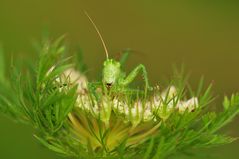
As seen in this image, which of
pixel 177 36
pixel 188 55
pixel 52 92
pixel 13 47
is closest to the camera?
pixel 52 92

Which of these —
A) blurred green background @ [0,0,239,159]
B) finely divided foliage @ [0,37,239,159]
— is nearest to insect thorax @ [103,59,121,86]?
finely divided foliage @ [0,37,239,159]

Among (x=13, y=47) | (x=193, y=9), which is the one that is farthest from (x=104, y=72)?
(x=193, y=9)

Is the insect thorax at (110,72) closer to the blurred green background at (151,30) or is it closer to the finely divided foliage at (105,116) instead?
the finely divided foliage at (105,116)

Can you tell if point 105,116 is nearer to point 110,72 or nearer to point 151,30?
point 110,72

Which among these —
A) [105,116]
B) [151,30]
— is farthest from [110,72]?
[151,30]

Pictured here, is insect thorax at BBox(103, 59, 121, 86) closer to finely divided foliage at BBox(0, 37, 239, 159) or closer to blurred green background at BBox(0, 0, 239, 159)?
finely divided foliage at BBox(0, 37, 239, 159)

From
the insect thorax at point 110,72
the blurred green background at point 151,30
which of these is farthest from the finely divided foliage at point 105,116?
the blurred green background at point 151,30

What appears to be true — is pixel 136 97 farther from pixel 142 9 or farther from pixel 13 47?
pixel 142 9
